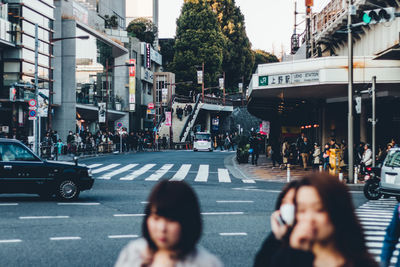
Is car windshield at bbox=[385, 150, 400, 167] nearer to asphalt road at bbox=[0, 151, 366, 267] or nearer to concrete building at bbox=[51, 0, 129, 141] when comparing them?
asphalt road at bbox=[0, 151, 366, 267]

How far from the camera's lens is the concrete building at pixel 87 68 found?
46.7 metres

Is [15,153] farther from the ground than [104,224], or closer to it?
farther from the ground

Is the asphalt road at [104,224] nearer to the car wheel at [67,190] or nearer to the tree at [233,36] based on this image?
the car wheel at [67,190]

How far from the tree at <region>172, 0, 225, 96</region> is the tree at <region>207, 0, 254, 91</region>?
162 inches

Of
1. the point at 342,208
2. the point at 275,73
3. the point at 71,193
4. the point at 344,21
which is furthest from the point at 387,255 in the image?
the point at 344,21

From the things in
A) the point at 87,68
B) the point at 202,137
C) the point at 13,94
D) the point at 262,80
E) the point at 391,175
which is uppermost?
the point at 87,68

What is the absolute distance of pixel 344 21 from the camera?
27.6 m

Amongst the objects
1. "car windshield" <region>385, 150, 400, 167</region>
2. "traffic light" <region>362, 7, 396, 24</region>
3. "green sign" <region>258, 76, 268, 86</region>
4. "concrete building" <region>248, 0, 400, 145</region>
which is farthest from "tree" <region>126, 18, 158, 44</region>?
"car windshield" <region>385, 150, 400, 167</region>

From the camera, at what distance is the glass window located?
1347 centimetres

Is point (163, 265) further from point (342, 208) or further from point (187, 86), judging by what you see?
point (187, 86)

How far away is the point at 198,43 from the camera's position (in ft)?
237

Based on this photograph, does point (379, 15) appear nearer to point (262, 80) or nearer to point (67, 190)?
point (67, 190)

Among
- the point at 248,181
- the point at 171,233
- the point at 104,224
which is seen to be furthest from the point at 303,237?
the point at 248,181

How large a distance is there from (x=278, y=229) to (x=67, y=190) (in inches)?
465
